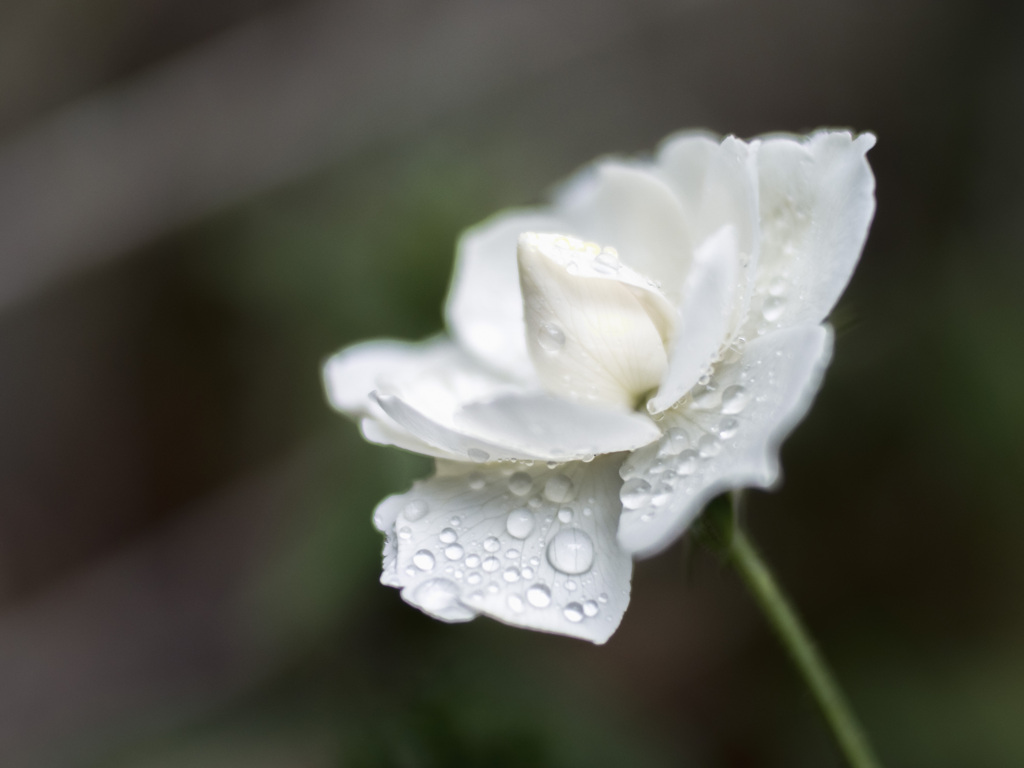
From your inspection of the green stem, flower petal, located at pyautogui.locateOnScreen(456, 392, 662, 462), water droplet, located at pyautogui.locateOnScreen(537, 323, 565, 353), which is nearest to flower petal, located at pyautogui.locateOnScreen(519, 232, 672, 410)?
water droplet, located at pyautogui.locateOnScreen(537, 323, 565, 353)

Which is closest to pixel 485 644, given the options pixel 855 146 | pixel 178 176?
Answer: pixel 855 146

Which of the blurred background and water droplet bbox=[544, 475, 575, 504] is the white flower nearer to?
water droplet bbox=[544, 475, 575, 504]

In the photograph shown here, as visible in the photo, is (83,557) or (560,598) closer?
(560,598)

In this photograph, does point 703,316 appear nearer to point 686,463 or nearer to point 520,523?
point 686,463

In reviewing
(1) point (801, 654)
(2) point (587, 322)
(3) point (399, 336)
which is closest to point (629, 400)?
(2) point (587, 322)

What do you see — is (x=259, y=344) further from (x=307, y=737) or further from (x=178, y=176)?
(x=307, y=737)

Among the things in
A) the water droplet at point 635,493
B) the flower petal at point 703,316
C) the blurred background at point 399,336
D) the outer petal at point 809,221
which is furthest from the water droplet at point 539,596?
the blurred background at point 399,336
